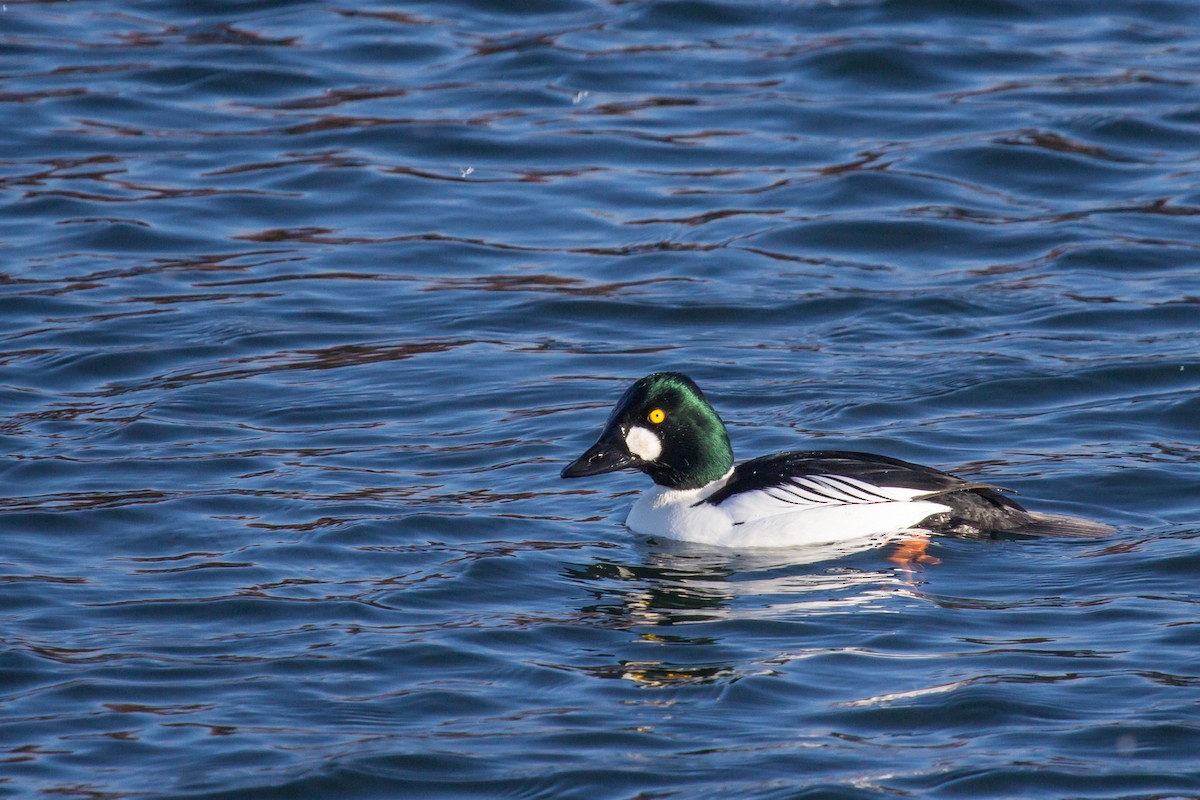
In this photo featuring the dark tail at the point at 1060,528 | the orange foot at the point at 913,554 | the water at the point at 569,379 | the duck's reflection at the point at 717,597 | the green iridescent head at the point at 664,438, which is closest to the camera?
the water at the point at 569,379

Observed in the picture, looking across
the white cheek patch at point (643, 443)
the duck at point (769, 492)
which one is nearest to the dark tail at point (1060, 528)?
the duck at point (769, 492)

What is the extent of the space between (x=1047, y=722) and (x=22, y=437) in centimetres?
588

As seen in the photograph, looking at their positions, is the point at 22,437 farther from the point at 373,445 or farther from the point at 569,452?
the point at 569,452

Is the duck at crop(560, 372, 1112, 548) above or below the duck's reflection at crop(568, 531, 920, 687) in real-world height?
above

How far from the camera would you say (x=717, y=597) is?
25.0ft

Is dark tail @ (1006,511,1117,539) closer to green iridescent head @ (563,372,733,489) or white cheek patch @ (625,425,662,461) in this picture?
green iridescent head @ (563,372,733,489)

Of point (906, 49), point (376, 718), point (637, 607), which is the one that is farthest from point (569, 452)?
point (906, 49)

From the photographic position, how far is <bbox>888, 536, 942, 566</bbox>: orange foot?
313 inches

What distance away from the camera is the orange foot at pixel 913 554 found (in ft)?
26.1

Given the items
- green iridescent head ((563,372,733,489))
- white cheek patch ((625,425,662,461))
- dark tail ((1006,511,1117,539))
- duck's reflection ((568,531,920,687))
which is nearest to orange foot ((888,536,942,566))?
duck's reflection ((568,531,920,687))

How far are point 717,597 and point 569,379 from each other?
3.49 m

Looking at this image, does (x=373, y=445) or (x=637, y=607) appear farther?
(x=373, y=445)

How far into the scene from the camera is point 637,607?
7.55 meters

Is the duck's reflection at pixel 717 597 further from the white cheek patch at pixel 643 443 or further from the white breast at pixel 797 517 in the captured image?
the white cheek patch at pixel 643 443
